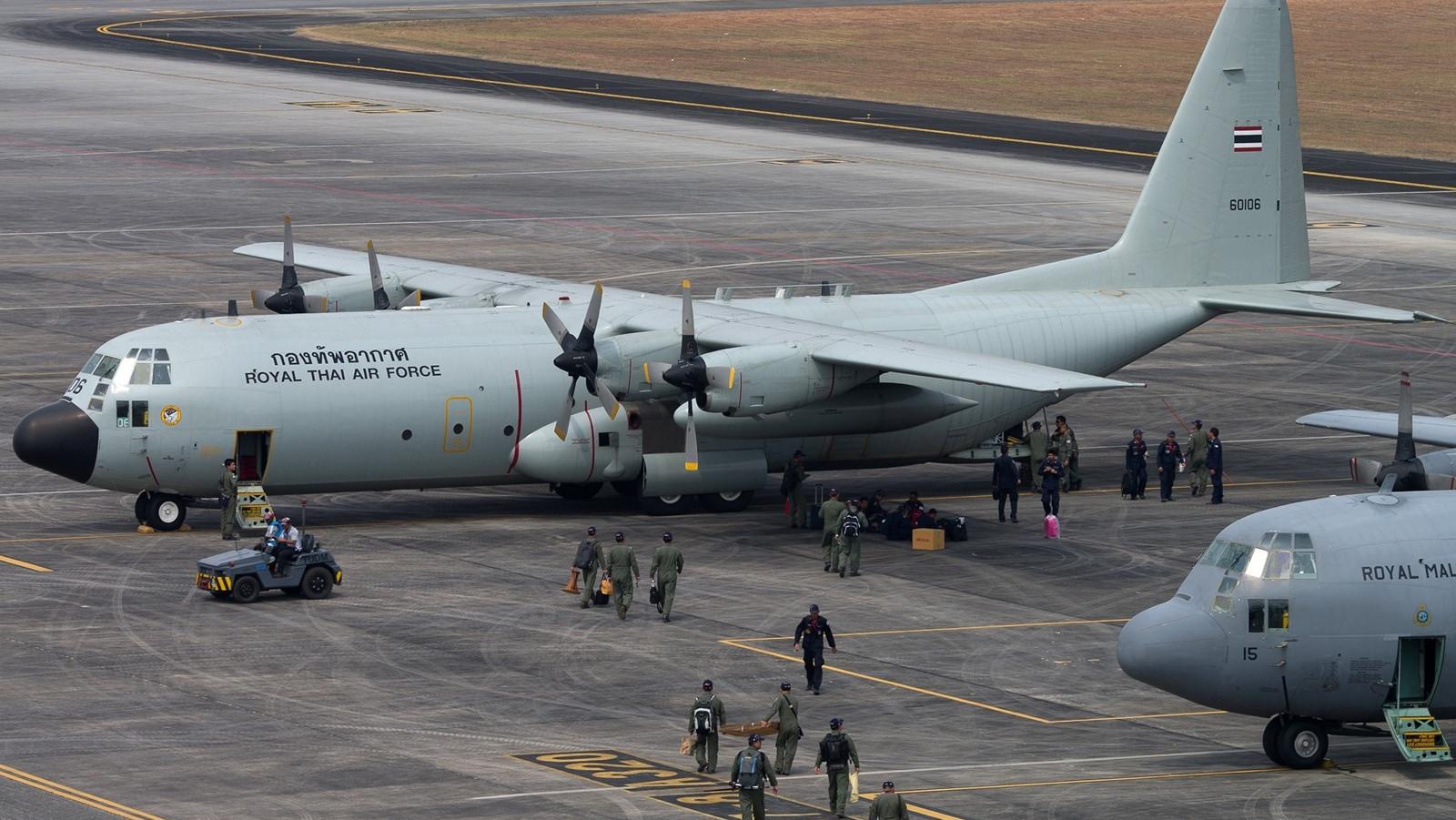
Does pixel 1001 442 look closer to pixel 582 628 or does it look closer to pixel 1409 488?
pixel 582 628

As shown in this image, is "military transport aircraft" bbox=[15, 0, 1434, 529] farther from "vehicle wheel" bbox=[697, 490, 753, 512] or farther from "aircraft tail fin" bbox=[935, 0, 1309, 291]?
"aircraft tail fin" bbox=[935, 0, 1309, 291]

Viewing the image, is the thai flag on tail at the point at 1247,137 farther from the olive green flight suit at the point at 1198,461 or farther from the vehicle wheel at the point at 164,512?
the vehicle wheel at the point at 164,512

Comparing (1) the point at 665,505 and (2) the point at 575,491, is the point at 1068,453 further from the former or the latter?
(2) the point at 575,491

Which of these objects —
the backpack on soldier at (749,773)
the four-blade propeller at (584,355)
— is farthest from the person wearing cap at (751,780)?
the four-blade propeller at (584,355)

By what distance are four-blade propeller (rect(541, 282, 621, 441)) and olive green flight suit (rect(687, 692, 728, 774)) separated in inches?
544

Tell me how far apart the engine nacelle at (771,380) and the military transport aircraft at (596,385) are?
0.04 meters

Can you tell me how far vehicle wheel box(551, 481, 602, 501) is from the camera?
147ft

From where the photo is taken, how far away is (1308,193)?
88.1 metres

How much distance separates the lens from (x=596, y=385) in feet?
136

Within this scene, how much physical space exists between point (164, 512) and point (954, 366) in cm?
1448

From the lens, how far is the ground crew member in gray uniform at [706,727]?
91.5ft

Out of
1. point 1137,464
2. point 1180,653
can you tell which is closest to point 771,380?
point 1137,464

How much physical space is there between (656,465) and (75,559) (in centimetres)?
1056

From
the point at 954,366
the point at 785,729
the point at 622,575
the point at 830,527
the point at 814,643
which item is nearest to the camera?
the point at 785,729
